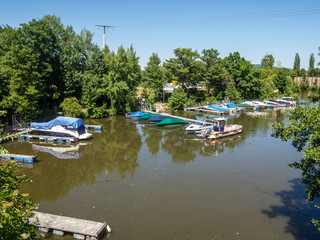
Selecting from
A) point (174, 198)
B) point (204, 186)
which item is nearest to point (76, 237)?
point (174, 198)

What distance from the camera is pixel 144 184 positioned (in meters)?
19.7

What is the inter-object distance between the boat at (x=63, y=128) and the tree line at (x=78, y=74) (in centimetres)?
431

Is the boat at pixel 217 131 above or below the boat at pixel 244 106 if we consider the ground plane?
below

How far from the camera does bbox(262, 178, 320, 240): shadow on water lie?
14.3m

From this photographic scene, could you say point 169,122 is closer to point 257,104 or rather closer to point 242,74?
point 257,104

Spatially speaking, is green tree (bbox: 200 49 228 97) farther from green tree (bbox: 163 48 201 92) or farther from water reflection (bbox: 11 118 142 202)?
water reflection (bbox: 11 118 142 202)

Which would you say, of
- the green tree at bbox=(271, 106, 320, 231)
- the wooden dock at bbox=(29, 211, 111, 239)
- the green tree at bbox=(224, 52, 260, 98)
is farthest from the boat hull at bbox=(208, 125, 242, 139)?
the green tree at bbox=(224, 52, 260, 98)

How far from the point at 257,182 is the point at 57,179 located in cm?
1688

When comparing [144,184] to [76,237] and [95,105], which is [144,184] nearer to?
[76,237]

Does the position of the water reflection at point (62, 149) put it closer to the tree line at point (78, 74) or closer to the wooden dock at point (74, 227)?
the tree line at point (78, 74)

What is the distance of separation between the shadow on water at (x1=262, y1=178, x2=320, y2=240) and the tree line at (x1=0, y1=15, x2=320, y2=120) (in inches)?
1243

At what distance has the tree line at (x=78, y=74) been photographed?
33688 mm

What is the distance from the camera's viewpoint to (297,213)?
16156mm

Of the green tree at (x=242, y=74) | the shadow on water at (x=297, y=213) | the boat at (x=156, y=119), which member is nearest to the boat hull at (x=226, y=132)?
the boat at (x=156, y=119)
